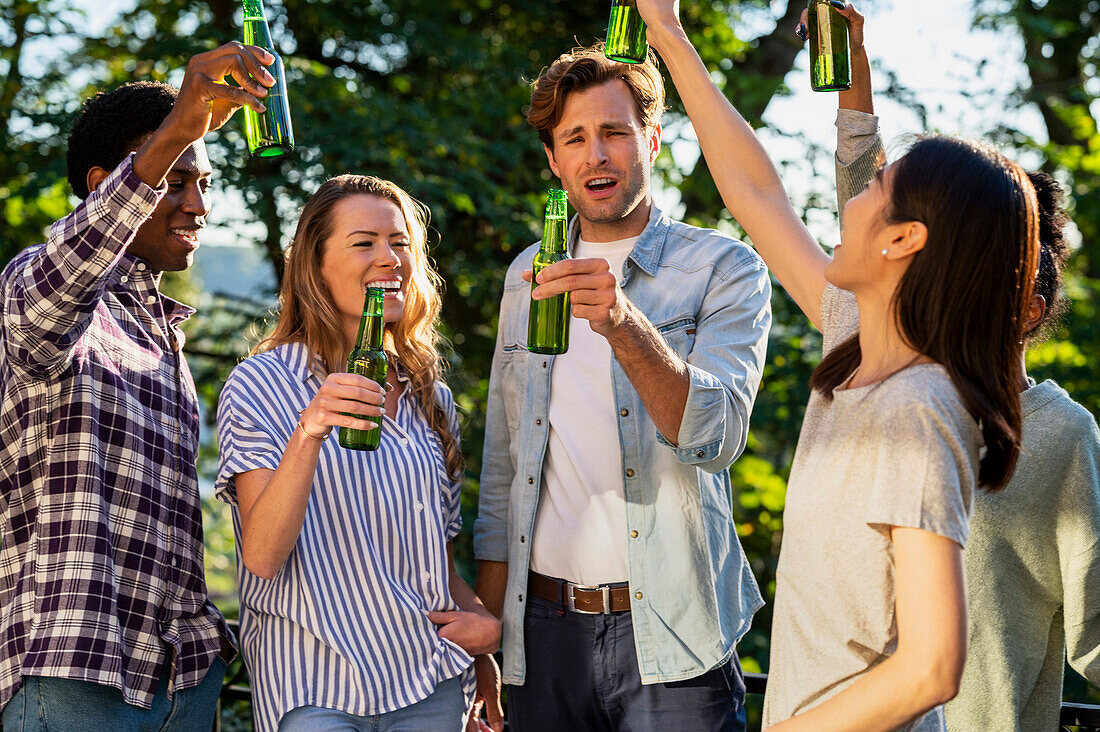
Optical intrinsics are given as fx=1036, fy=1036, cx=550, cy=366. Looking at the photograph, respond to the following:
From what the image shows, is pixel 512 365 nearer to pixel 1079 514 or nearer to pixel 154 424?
pixel 154 424

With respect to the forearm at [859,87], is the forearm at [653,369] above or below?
below

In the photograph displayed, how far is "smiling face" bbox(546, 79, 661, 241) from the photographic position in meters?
2.60

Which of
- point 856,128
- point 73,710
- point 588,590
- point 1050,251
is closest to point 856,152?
point 856,128

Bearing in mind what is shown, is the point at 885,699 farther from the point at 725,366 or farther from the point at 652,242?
the point at 652,242

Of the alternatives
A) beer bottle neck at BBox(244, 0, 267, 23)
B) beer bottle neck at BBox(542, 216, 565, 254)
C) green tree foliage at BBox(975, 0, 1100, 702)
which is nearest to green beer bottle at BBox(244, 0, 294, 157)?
beer bottle neck at BBox(244, 0, 267, 23)

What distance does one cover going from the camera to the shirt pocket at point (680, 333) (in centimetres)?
254

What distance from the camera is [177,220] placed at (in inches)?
98.4

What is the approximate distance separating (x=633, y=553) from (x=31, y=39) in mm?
5554

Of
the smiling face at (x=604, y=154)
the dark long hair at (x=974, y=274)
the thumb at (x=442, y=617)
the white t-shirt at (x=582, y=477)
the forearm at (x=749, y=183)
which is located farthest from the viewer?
the smiling face at (x=604, y=154)

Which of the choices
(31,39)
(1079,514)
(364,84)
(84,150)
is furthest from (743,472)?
(31,39)

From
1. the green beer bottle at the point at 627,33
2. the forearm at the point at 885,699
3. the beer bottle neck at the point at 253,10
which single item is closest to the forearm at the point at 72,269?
the beer bottle neck at the point at 253,10

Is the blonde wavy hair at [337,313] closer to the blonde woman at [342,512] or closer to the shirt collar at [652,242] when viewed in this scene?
the blonde woman at [342,512]

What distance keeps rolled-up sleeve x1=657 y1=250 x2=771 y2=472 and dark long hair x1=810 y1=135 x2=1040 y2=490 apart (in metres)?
0.73

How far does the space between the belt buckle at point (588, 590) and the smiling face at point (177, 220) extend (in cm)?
122
